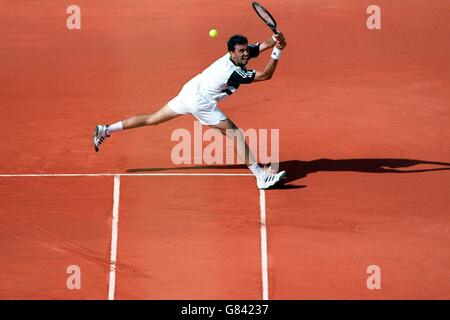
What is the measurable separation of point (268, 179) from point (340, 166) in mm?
1523

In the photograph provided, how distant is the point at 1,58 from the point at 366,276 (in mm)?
9124

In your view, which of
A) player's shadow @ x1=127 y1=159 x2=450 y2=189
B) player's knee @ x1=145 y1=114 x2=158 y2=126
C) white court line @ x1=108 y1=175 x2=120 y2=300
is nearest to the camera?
white court line @ x1=108 y1=175 x2=120 y2=300

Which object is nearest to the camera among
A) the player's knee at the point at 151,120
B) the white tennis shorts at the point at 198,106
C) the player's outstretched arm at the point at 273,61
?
the player's outstretched arm at the point at 273,61

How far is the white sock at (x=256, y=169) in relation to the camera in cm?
1564

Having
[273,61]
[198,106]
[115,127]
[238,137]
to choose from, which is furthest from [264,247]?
[115,127]

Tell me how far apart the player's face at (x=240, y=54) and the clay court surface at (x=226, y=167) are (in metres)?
2.11

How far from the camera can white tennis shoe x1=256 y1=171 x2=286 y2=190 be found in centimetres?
1573

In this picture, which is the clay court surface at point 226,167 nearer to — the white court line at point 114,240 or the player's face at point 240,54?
the white court line at point 114,240

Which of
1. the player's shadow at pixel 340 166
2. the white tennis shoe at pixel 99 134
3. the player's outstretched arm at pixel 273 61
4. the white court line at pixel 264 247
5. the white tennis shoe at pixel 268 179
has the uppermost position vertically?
the player's outstretched arm at pixel 273 61

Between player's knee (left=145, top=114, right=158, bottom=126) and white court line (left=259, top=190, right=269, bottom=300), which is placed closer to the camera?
white court line (left=259, top=190, right=269, bottom=300)

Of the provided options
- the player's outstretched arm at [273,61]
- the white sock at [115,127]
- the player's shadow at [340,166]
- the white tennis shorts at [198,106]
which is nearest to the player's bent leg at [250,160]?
the white tennis shorts at [198,106]

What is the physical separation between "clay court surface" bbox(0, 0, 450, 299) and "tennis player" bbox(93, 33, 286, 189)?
0.63 m

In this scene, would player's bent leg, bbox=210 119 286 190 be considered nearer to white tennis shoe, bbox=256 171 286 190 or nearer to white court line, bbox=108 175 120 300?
white tennis shoe, bbox=256 171 286 190

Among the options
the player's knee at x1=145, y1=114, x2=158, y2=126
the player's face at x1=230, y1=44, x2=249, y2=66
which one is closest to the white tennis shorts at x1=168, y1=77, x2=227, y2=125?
the player's knee at x1=145, y1=114, x2=158, y2=126
